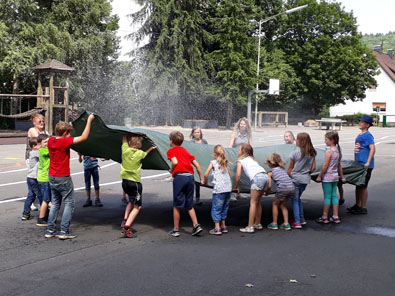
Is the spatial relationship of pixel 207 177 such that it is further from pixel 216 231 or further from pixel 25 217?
pixel 25 217

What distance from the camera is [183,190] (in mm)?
7066

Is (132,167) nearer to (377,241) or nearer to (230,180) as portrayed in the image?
(230,180)

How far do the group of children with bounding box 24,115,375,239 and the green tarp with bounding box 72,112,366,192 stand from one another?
6.1 inches

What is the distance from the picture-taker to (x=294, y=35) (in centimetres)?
5834

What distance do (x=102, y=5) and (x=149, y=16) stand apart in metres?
7.06

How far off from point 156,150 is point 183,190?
0.77m

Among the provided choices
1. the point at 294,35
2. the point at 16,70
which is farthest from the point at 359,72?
the point at 16,70

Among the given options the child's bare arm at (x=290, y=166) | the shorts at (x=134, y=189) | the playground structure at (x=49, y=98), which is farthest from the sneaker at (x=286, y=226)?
the playground structure at (x=49, y=98)

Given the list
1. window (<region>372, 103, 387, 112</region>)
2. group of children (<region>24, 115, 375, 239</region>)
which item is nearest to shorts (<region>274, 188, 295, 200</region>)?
group of children (<region>24, 115, 375, 239</region>)

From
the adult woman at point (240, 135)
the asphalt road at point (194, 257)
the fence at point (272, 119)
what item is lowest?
the asphalt road at point (194, 257)

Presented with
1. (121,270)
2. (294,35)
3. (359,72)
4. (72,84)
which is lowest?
(121,270)

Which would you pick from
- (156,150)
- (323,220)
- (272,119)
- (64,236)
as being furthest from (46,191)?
(272,119)

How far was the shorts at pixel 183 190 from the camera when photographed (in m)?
7.02

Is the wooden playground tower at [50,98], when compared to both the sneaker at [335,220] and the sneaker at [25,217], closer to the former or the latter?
the sneaker at [25,217]
